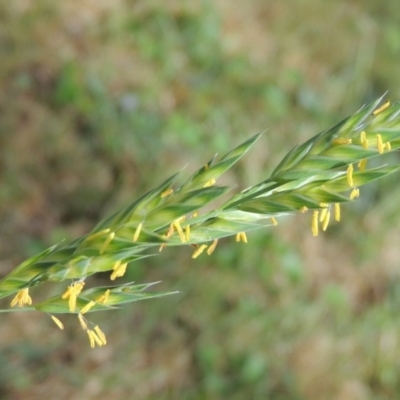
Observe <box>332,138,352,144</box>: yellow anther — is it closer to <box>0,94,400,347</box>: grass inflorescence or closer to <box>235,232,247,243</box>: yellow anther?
<box>0,94,400,347</box>: grass inflorescence

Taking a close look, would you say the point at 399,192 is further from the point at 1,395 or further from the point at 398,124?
the point at 398,124

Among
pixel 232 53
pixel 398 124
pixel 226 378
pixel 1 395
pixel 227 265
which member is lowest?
pixel 226 378

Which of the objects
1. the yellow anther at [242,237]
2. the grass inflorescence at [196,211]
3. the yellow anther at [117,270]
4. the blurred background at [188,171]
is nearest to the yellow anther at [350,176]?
the grass inflorescence at [196,211]

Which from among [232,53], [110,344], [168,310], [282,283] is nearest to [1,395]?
[110,344]

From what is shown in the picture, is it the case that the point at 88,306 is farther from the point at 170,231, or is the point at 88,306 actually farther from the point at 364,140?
the point at 364,140

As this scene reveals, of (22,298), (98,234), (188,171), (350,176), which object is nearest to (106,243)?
(98,234)

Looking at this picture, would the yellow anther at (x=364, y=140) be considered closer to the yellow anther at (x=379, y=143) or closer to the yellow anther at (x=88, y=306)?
the yellow anther at (x=379, y=143)

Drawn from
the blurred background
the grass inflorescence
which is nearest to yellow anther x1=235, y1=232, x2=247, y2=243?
the grass inflorescence
